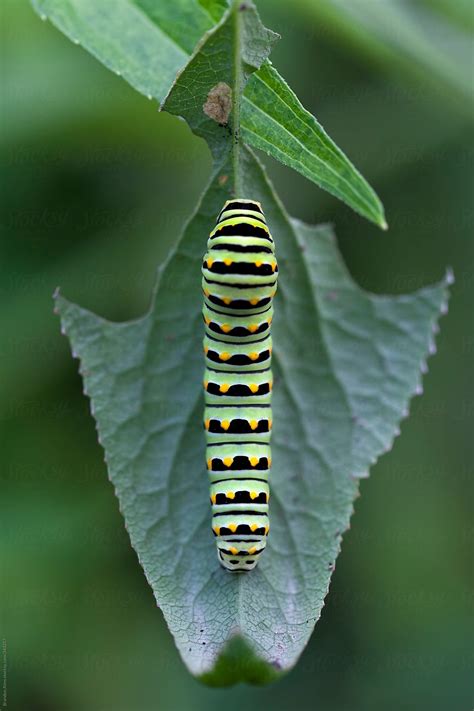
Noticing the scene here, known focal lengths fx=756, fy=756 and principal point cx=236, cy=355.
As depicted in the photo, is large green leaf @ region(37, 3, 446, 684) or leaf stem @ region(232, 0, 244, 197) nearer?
leaf stem @ region(232, 0, 244, 197)

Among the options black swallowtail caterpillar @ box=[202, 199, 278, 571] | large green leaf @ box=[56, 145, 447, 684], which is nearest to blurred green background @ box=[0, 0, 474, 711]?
large green leaf @ box=[56, 145, 447, 684]

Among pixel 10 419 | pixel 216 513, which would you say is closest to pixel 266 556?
pixel 216 513

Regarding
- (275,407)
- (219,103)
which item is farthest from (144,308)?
(219,103)

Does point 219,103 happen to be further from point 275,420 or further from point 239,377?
point 275,420

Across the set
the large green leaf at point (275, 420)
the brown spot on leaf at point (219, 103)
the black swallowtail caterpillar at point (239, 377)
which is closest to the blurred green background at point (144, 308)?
the large green leaf at point (275, 420)

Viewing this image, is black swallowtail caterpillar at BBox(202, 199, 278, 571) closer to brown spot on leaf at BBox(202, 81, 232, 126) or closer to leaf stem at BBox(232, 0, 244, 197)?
leaf stem at BBox(232, 0, 244, 197)

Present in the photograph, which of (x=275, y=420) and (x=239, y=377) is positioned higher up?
(x=239, y=377)

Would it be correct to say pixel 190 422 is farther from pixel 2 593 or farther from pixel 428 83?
pixel 428 83

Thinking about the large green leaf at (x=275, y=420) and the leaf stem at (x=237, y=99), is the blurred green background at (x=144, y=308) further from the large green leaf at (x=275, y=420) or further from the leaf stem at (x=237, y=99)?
the leaf stem at (x=237, y=99)
